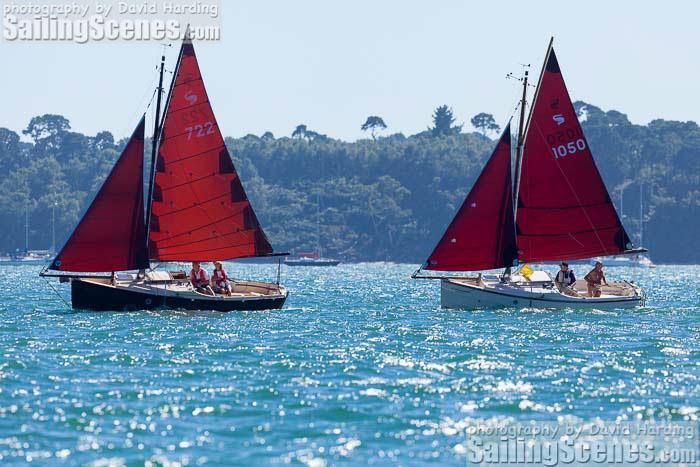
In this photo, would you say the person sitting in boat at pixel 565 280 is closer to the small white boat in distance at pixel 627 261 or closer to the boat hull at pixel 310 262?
the small white boat in distance at pixel 627 261

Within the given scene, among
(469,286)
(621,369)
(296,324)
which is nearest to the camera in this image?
(621,369)

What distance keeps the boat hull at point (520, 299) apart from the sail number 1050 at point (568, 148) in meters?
5.00

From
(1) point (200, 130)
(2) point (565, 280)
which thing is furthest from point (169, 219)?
(2) point (565, 280)

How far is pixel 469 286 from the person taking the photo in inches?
1943

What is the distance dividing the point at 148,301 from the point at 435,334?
37.7 feet

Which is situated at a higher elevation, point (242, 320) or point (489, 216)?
point (489, 216)

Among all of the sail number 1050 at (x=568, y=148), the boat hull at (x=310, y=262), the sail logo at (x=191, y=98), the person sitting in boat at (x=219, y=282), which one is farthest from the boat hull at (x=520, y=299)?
the boat hull at (x=310, y=262)

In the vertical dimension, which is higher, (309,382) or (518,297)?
(518,297)

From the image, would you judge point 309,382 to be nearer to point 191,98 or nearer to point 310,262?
point 191,98

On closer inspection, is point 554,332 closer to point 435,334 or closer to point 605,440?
point 435,334

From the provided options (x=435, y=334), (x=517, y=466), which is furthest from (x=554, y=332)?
(x=517, y=466)

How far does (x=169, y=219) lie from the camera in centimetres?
4809

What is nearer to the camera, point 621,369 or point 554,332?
point 621,369

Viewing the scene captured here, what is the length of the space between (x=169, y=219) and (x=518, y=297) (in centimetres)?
1255
